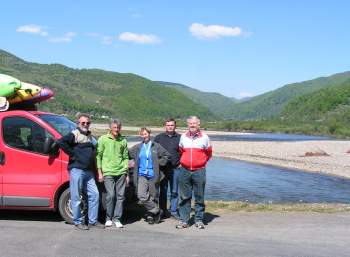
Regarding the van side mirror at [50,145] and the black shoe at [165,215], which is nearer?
the van side mirror at [50,145]

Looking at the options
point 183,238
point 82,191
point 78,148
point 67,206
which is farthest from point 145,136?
point 183,238

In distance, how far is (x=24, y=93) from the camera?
10336 mm

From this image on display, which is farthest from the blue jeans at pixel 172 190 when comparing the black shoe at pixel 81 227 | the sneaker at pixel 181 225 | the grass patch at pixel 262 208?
the black shoe at pixel 81 227

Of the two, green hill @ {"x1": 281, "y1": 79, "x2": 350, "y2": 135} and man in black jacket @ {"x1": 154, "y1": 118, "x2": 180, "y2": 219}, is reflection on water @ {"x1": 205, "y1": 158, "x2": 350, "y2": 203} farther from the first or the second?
green hill @ {"x1": 281, "y1": 79, "x2": 350, "y2": 135}

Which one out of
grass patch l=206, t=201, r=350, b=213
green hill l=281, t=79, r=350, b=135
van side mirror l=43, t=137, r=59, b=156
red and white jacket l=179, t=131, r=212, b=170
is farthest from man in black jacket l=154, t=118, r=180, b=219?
green hill l=281, t=79, r=350, b=135

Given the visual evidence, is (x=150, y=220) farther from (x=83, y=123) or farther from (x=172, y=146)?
(x=83, y=123)

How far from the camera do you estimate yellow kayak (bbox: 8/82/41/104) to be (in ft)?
33.6

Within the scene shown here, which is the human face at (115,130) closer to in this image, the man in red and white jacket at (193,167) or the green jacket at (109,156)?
the green jacket at (109,156)

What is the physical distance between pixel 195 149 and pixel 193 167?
0.33 m

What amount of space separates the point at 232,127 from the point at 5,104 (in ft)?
482

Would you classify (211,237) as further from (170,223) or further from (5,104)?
(5,104)

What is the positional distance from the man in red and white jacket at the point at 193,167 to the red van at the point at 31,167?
6.00ft

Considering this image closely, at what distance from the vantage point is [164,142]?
34.4 ft

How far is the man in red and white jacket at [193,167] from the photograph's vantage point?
31.9 feet
